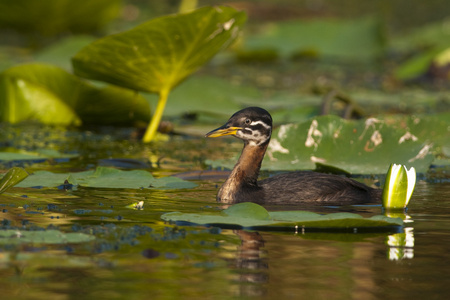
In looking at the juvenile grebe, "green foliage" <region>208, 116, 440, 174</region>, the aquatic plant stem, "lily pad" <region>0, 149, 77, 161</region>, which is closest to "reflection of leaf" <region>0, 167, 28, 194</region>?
the juvenile grebe

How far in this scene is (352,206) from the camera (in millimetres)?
5848

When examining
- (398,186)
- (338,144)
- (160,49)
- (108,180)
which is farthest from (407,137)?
(108,180)

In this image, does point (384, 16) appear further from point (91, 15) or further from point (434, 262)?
point (434, 262)

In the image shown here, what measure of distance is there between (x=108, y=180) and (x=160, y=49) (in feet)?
5.35

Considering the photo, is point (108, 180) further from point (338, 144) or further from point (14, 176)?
point (338, 144)

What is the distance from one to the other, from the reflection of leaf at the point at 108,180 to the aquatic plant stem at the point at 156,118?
68.6 inches

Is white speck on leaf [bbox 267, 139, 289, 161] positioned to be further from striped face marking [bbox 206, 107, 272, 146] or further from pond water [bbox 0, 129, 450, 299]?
pond water [bbox 0, 129, 450, 299]

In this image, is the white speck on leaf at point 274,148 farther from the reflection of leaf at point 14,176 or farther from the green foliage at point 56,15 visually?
the green foliage at point 56,15

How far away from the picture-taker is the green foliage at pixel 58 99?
28.8ft

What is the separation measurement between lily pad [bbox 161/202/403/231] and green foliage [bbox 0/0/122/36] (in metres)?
9.61

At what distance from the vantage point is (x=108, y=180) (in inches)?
243

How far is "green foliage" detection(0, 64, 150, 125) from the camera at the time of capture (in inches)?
345

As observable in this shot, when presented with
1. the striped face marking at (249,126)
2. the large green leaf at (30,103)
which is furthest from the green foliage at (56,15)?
the striped face marking at (249,126)

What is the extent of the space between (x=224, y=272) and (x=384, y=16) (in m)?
20.2
